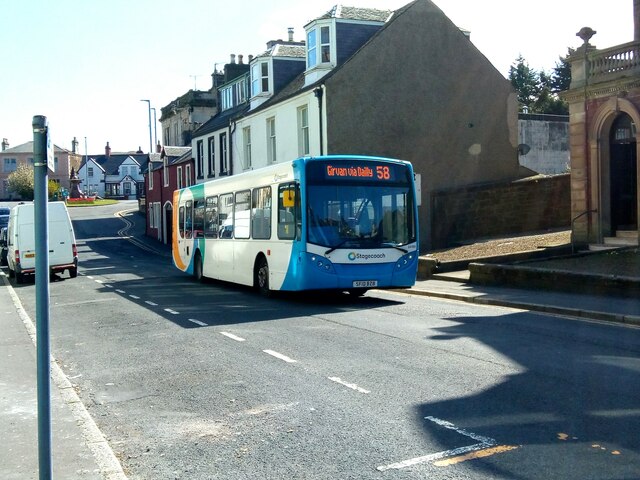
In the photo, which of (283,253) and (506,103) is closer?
(283,253)

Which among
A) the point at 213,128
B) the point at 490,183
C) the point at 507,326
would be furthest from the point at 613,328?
the point at 213,128

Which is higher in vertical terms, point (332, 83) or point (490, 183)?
point (332, 83)

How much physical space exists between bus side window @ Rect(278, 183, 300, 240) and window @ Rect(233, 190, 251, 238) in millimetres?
2414

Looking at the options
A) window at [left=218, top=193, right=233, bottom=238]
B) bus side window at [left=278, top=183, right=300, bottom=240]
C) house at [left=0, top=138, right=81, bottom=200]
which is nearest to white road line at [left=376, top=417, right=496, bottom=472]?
bus side window at [left=278, top=183, right=300, bottom=240]

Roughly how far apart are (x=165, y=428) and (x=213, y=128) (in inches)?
1593

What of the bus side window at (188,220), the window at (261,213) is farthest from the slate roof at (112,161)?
the window at (261,213)

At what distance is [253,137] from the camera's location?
1572 inches

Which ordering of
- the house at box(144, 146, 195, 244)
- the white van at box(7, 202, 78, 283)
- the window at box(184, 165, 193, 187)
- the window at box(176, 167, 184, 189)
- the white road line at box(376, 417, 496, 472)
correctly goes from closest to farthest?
the white road line at box(376, 417, 496, 472) → the white van at box(7, 202, 78, 283) → the window at box(184, 165, 193, 187) → the house at box(144, 146, 195, 244) → the window at box(176, 167, 184, 189)

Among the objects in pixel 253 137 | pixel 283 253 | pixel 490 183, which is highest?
pixel 253 137

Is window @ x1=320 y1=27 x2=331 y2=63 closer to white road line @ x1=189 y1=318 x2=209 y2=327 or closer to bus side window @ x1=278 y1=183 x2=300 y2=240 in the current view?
bus side window @ x1=278 y1=183 x2=300 y2=240

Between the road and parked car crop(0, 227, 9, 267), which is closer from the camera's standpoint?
the road

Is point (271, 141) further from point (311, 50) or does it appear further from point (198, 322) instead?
point (198, 322)

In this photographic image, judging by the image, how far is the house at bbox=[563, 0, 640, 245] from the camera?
22609mm

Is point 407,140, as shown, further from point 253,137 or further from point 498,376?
point 498,376
